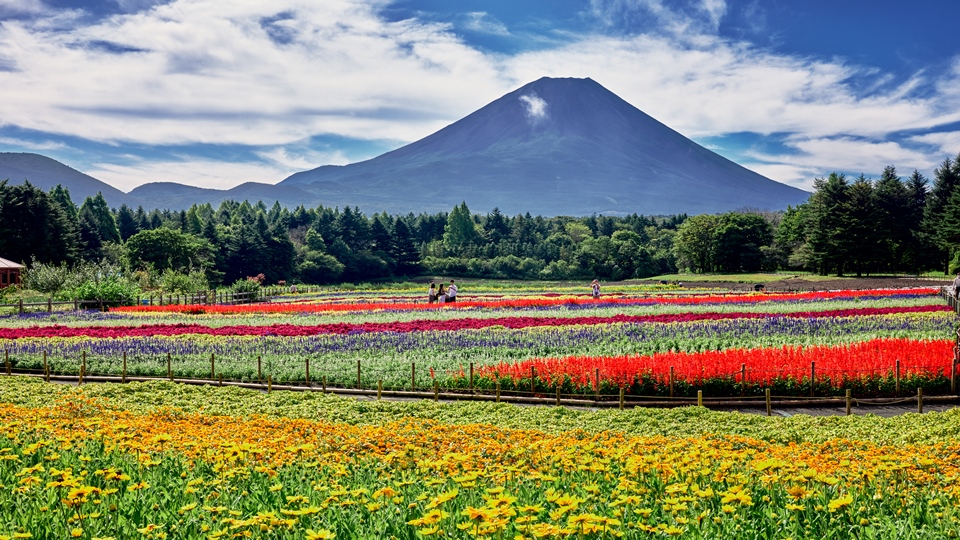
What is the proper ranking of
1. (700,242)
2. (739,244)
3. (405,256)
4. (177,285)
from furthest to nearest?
(405,256) → (700,242) → (739,244) → (177,285)

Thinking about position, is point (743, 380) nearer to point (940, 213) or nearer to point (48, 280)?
point (48, 280)

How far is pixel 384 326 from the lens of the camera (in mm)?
27922

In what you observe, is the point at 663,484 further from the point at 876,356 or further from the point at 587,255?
the point at 587,255

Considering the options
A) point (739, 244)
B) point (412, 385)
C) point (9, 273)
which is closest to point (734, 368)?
point (412, 385)

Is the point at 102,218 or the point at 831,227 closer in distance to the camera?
the point at 831,227

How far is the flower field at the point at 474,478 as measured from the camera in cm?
509

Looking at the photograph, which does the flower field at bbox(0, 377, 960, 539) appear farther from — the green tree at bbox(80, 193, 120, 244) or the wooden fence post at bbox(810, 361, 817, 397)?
the green tree at bbox(80, 193, 120, 244)

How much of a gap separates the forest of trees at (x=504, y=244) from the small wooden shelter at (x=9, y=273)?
20.9 ft

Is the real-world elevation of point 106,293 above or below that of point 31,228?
below

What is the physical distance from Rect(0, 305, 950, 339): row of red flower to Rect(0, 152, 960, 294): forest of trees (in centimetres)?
3504

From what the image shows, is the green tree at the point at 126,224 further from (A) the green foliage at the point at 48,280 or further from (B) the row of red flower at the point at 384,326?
(B) the row of red flower at the point at 384,326

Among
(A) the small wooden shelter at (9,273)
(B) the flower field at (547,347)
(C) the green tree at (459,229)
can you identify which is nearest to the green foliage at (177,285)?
(A) the small wooden shelter at (9,273)

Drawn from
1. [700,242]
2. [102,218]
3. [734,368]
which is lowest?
[734,368]

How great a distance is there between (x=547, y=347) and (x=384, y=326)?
798cm
